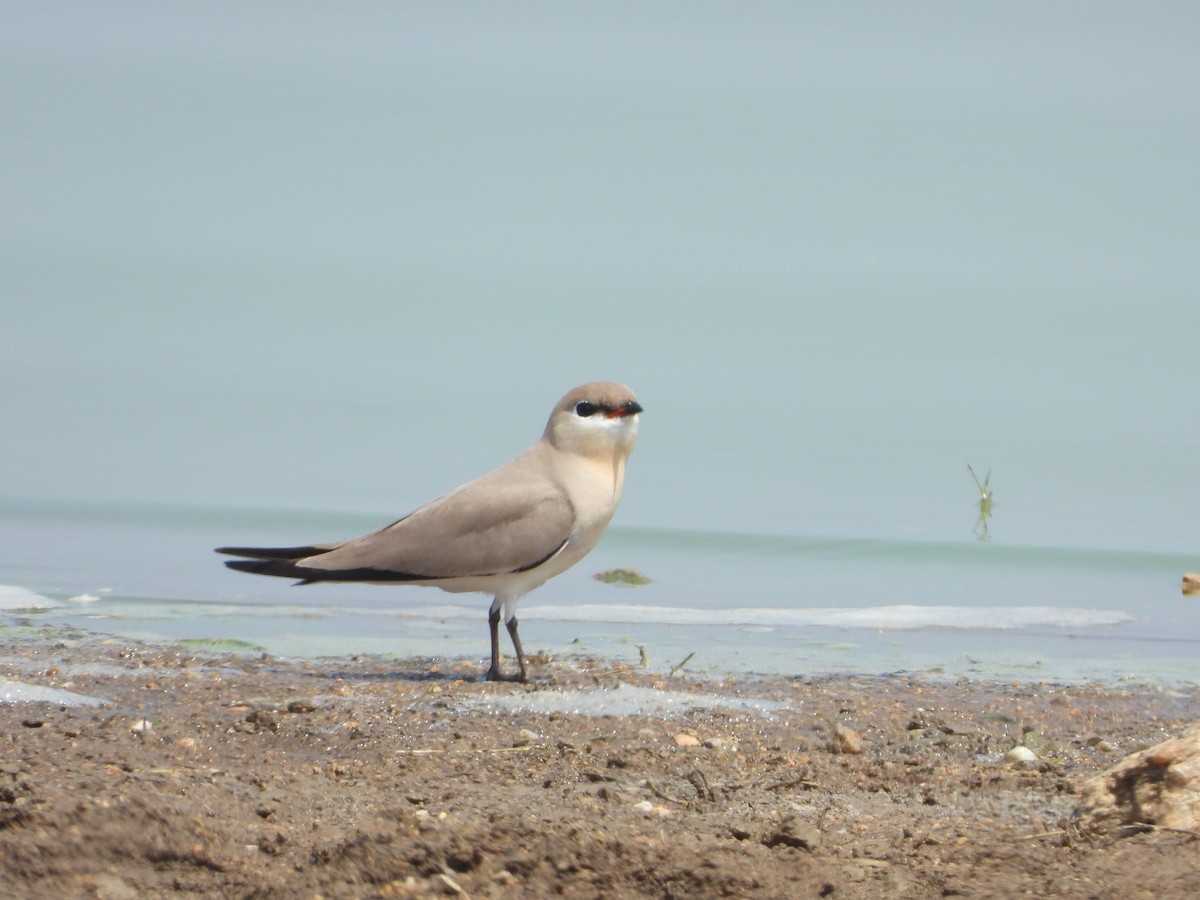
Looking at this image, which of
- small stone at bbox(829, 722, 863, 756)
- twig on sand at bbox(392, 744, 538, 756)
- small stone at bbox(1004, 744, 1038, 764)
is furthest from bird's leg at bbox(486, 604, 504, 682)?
small stone at bbox(1004, 744, 1038, 764)

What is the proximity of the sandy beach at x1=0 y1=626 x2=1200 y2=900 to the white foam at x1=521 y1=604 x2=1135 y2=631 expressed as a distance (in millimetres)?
2239

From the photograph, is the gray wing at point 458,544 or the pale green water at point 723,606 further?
the pale green water at point 723,606

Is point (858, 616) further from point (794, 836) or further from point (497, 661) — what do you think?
point (794, 836)

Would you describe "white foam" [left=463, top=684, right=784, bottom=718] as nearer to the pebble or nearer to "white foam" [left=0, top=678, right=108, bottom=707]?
"white foam" [left=0, top=678, right=108, bottom=707]

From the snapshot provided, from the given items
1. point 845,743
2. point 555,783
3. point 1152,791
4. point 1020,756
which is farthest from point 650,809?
point 1020,756

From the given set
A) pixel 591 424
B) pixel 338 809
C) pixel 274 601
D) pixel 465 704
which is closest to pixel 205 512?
pixel 274 601

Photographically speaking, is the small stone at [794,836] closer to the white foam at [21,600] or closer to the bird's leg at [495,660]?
the bird's leg at [495,660]

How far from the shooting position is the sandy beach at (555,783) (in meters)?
3.04

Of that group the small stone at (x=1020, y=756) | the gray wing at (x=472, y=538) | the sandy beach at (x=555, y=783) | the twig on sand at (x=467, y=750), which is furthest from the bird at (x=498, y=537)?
the small stone at (x=1020, y=756)

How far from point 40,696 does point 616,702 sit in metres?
1.86

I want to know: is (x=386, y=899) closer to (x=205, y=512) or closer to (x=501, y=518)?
(x=501, y=518)

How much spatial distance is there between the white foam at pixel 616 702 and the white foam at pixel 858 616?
3040 mm

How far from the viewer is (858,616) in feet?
29.2

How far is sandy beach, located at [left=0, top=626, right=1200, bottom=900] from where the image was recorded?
3037 millimetres
